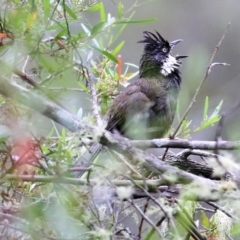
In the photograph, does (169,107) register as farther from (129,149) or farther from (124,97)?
(129,149)

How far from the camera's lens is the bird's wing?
239 centimetres

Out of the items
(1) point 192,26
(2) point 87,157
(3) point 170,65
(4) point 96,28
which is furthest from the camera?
(1) point 192,26

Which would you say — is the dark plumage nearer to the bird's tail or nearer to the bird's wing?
the bird's wing

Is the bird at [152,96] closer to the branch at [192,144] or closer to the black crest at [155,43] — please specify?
the black crest at [155,43]

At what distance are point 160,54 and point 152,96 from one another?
13.8 inches

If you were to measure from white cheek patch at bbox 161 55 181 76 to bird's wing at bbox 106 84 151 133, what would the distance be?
28 centimetres

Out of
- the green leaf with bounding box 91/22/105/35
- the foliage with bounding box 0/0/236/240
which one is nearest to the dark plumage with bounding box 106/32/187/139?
the green leaf with bounding box 91/22/105/35

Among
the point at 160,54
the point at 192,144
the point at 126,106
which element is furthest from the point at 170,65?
the point at 192,144

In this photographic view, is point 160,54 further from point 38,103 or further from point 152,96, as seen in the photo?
point 38,103

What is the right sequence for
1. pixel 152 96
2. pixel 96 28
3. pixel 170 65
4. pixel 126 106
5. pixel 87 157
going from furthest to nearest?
pixel 170 65, pixel 152 96, pixel 126 106, pixel 87 157, pixel 96 28

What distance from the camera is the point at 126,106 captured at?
2457mm

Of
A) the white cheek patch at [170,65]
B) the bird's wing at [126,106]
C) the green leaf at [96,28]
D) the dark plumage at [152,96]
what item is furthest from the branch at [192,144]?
the white cheek patch at [170,65]

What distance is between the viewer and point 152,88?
2629mm

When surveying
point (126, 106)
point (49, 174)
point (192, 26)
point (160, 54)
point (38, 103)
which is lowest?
point (192, 26)
